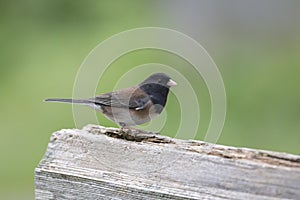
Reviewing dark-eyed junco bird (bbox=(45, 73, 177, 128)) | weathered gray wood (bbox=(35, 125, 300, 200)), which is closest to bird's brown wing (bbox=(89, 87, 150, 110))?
dark-eyed junco bird (bbox=(45, 73, 177, 128))

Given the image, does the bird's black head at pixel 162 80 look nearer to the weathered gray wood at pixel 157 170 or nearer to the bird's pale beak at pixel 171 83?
the bird's pale beak at pixel 171 83

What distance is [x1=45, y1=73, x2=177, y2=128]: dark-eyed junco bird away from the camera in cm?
247

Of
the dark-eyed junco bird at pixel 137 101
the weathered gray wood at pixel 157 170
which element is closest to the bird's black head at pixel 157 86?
the dark-eyed junco bird at pixel 137 101

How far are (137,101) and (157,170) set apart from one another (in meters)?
1.11

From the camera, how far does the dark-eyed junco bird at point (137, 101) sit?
97.4 inches

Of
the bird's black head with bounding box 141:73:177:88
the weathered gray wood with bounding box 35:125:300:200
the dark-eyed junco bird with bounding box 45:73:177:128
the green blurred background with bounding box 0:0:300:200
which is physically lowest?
the weathered gray wood with bounding box 35:125:300:200

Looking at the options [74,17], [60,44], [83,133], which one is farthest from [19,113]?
[83,133]

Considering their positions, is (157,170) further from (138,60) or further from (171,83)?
(138,60)

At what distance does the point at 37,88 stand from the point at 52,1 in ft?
4.80

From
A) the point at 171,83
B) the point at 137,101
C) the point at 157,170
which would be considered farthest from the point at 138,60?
the point at 157,170

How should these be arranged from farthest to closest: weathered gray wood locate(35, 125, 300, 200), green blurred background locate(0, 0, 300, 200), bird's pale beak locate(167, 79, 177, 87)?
green blurred background locate(0, 0, 300, 200), bird's pale beak locate(167, 79, 177, 87), weathered gray wood locate(35, 125, 300, 200)

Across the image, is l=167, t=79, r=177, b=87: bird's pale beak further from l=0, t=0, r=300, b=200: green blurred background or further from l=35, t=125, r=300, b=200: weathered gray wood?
l=0, t=0, r=300, b=200: green blurred background

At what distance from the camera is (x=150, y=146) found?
5.19 feet

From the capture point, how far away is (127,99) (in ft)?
8.30
